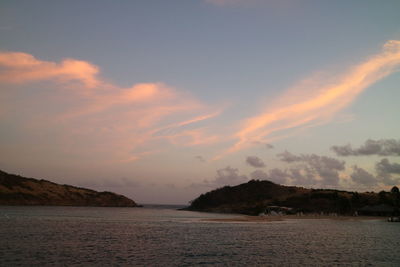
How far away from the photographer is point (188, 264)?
158 feet

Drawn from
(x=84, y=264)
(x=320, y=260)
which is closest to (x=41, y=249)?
(x=84, y=264)

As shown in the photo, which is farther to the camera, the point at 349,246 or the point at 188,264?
the point at 349,246

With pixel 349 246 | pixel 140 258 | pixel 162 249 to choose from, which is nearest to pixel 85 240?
pixel 162 249

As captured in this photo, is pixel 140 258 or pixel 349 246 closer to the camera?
pixel 140 258

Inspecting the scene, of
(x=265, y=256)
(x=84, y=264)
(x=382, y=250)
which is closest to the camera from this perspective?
(x=84, y=264)

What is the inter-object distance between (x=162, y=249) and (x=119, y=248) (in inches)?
263

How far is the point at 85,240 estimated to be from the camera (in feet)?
232

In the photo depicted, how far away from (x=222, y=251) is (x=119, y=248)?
52.5 ft

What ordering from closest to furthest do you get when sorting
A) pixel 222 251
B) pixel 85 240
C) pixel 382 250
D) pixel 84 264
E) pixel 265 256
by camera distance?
pixel 84 264
pixel 265 256
pixel 222 251
pixel 382 250
pixel 85 240

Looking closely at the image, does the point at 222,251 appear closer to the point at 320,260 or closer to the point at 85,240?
the point at 320,260

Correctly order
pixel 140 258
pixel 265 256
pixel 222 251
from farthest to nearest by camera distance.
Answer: pixel 222 251, pixel 265 256, pixel 140 258

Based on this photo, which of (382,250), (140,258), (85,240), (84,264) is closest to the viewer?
(84,264)

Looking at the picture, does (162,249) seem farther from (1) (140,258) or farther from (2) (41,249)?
(2) (41,249)

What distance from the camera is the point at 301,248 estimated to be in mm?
66500
